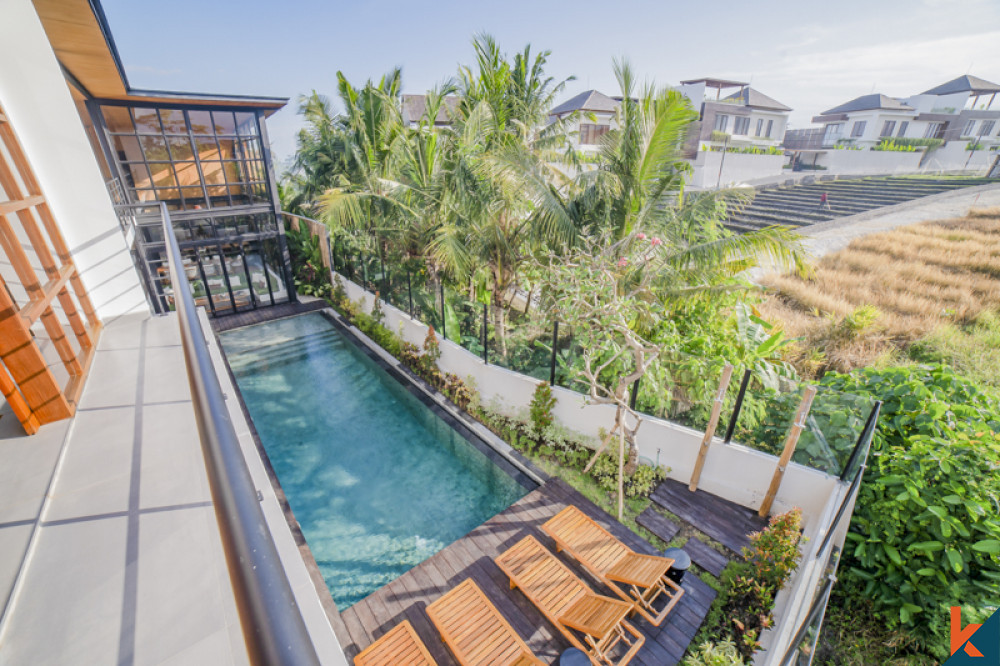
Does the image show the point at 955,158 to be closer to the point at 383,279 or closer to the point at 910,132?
the point at 910,132

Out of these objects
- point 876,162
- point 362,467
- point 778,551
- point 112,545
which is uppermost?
point 876,162

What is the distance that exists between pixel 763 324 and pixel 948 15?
34.7 ft

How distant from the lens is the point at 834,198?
2573 cm

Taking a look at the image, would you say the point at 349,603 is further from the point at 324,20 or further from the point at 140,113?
the point at 324,20

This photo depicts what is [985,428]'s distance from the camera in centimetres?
499

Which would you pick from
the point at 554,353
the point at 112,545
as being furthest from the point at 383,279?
the point at 112,545

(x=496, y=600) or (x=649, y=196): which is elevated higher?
(x=649, y=196)

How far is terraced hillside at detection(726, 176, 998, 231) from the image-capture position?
22078 millimetres

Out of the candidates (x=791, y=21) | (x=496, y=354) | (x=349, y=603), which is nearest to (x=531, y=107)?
(x=496, y=354)

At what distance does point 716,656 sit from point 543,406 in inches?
168

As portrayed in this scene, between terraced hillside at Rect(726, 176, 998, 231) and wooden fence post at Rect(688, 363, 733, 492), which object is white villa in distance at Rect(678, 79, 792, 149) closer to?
terraced hillside at Rect(726, 176, 998, 231)

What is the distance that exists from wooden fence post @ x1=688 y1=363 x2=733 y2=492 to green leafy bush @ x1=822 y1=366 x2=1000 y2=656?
6.06ft

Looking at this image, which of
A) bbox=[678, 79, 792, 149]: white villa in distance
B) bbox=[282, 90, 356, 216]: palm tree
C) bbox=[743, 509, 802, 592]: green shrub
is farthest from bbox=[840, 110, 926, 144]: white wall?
bbox=[743, 509, 802, 592]: green shrub

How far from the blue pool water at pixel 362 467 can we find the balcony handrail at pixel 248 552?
572 cm
